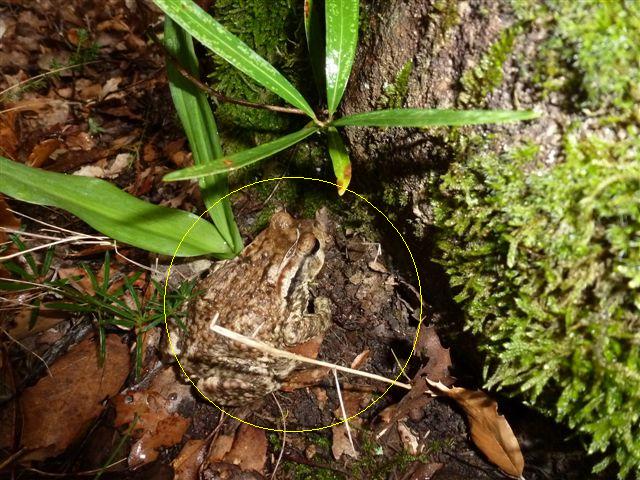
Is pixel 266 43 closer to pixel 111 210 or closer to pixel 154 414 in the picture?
pixel 111 210

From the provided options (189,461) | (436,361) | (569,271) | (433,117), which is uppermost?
(433,117)

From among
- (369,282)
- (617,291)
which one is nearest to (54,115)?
(369,282)

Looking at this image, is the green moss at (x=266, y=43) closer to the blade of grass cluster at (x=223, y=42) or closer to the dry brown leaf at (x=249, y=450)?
the blade of grass cluster at (x=223, y=42)

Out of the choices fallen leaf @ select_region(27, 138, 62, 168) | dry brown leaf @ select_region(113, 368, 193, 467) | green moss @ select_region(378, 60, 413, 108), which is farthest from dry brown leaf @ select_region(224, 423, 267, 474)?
fallen leaf @ select_region(27, 138, 62, 168)

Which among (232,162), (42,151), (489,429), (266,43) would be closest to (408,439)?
(489,429)

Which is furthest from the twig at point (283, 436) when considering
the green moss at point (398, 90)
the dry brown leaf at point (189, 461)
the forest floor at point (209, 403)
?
the green moss at point (398, 90)

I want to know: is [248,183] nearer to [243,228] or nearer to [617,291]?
[243,228]

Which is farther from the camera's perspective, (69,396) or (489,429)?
(69,396)
